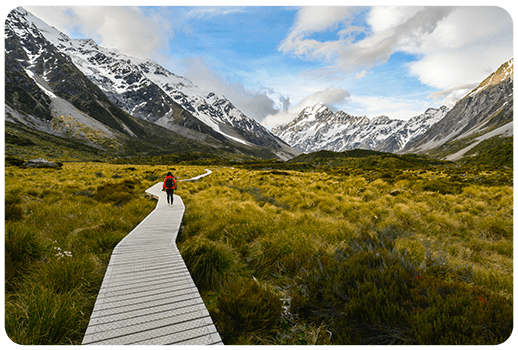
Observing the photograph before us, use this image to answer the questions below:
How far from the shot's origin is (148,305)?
12.5 ft

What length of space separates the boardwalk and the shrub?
0.35 meters

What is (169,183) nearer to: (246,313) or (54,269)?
(54,269)

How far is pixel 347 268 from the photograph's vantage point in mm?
4469

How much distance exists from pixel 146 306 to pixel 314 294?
9.59 ft

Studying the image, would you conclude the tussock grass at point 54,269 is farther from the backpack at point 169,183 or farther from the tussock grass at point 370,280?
the backpack at point 169,183

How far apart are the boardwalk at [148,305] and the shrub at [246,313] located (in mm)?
347

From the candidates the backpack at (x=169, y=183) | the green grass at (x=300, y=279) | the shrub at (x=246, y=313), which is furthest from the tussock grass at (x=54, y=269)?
the backpack at (x=169, y=183)

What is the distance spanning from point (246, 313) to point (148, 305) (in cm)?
164

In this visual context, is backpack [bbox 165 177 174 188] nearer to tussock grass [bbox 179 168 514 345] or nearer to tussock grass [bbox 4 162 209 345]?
tussock grass [bbox 4 162 209 345]

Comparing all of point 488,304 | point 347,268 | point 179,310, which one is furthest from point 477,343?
point 179,310

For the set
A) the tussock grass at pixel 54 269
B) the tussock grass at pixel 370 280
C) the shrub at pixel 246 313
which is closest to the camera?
the tussock grass at pixel 370 280

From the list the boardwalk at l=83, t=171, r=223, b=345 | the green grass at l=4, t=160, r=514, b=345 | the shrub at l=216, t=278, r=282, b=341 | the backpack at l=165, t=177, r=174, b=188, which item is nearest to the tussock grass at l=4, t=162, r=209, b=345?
the green grass at l=4, t=160, r=514, b=345

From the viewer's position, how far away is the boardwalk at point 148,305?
10.3ft

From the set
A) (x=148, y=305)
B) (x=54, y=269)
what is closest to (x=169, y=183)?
(x=54, y=269)
